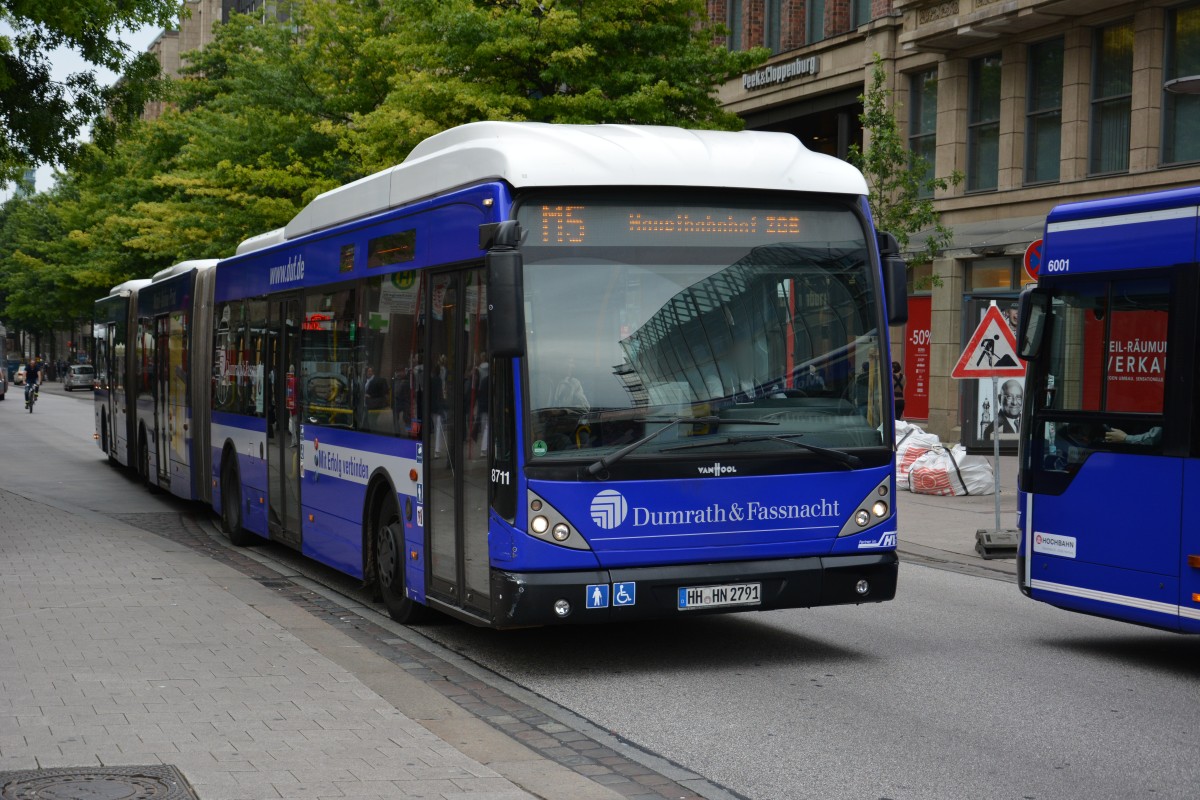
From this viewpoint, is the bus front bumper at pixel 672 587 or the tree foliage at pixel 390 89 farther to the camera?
the tree foliage at pixel 390 89

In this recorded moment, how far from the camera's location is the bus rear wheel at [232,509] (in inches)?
612

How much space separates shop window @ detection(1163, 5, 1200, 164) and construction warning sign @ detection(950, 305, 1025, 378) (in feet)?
34.0

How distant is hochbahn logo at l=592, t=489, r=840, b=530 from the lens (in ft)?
27.2

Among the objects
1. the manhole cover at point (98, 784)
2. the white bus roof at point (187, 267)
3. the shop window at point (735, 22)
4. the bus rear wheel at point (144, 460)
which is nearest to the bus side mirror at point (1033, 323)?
the manhole cover at point (98, 784)

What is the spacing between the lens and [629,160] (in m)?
8.64

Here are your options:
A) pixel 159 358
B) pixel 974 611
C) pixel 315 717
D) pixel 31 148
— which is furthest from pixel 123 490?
pixel 315 717

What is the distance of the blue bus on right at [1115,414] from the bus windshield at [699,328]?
1340 millimetres

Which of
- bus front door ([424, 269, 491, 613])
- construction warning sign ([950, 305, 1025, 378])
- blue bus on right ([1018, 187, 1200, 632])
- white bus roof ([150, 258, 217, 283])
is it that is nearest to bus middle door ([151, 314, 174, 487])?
white bus roof ([150, 258, 217, 283])

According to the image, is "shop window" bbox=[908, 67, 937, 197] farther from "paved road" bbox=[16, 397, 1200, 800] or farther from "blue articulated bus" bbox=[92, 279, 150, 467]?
"paved road" bbox=[16, 397, 1200, 800]

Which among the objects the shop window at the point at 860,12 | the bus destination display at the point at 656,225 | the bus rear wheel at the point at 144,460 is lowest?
the bus rear wheel at the point at 144,460

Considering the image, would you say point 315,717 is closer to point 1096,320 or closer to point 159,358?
point 1096,320

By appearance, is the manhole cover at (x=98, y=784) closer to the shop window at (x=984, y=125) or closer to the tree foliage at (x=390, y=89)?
the tree foliage at (x=390, y=89)

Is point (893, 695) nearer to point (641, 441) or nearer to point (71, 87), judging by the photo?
point (641, 441)

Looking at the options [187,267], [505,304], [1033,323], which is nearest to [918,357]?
[187,267]
